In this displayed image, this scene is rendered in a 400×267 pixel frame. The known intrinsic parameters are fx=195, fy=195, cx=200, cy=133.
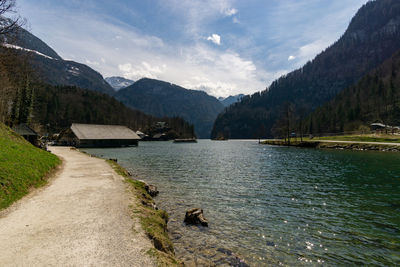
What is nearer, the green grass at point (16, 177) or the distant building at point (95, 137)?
the green grass at point (16, 177)

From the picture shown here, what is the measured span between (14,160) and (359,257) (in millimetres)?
23537

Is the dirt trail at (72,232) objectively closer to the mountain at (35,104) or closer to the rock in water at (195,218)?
the rock in water at (195,218)

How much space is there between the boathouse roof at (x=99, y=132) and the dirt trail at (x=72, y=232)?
8244 cm

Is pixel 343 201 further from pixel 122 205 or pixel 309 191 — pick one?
pixel 122 205

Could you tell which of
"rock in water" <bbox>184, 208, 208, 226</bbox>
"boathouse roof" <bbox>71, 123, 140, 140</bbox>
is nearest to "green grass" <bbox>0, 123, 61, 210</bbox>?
"rock in water" <bbox>184, 208, 208, 226</bbox>

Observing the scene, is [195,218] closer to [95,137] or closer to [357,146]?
[357,146]

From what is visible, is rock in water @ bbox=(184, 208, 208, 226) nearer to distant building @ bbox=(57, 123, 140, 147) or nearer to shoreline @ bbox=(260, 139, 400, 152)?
shoreline @ bbox=(260, 139, 400, 152)

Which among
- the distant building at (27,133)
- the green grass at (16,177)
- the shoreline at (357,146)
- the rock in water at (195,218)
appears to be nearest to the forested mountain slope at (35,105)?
the distant building at (27,133)

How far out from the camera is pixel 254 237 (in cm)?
1051

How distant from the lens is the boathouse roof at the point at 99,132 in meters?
86.4

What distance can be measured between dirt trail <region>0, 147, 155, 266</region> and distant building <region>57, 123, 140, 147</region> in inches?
3248

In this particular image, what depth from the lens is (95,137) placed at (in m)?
88.4

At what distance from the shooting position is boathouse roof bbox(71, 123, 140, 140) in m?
86.4

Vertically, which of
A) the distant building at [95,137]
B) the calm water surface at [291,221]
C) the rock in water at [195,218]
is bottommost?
the calm water surface at [291,221]
